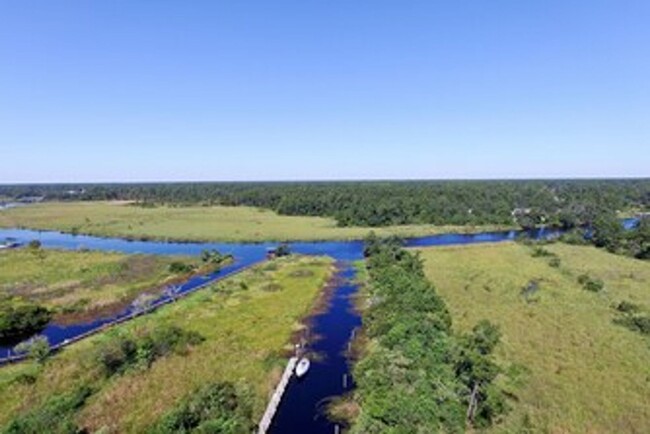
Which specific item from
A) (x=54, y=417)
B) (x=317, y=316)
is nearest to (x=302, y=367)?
(x=317, y=316)

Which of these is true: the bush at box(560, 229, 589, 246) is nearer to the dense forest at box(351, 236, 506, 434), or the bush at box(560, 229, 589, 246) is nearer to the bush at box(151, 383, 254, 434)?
the dense forest at box(351, 236, 506, 434)

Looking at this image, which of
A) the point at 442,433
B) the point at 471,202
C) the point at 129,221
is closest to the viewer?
the point at 442,433

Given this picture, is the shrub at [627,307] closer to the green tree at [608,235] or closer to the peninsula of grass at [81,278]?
the green tree at [608,235]

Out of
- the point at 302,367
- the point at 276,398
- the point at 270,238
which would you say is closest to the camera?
the point at 276,398

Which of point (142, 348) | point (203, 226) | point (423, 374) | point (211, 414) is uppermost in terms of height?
point (423, 374)

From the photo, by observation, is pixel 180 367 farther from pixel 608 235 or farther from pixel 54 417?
pixel 608 235

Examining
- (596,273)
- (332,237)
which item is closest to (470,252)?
(596,273)

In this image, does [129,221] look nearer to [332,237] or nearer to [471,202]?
[332,237]

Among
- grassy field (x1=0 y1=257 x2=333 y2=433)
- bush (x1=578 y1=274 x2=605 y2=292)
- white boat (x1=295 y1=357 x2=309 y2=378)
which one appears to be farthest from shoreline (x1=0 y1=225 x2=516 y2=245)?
white boat (x1=295 y1=357 x2=309 y2=378)
